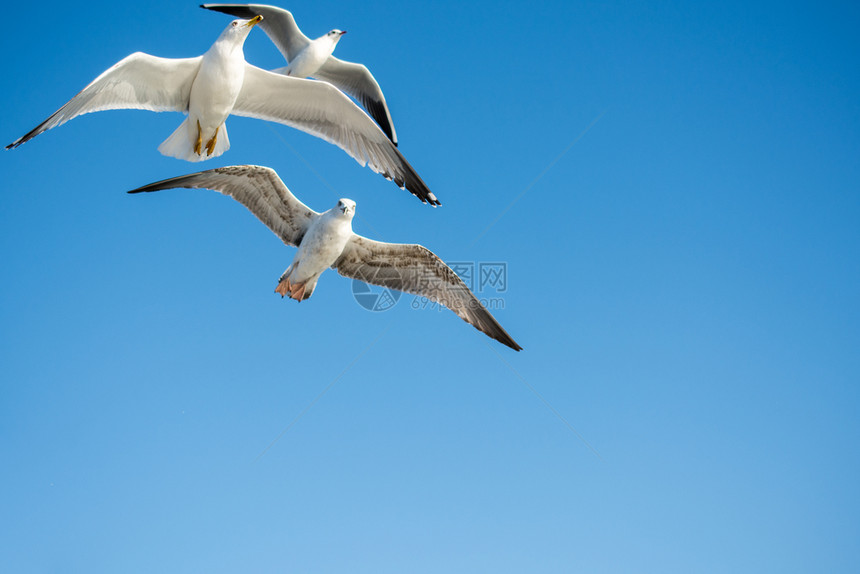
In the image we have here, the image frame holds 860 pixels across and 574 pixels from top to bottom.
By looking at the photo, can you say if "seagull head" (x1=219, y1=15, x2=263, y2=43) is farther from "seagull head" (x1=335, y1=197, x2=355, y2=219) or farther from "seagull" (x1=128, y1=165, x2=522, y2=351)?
"seagull head" (x1=335, y1=197, x2=355, y2=219)

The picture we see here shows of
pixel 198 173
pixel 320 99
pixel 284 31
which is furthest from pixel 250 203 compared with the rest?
pixel 284 31

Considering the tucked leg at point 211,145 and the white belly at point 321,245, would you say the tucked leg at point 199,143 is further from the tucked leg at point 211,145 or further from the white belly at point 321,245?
the white belly at point 321,245

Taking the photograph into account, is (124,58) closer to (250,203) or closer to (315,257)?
(250,203)

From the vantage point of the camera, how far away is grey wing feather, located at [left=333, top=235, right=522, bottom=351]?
7008 millimetres

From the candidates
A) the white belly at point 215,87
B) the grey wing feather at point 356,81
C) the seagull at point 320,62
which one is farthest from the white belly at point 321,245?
the grey wing feather at point 356,81

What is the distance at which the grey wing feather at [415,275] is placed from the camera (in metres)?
7.01

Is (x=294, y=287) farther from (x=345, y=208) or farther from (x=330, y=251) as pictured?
(x=345, y=208)

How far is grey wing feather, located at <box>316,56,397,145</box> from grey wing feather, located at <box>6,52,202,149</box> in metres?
3.40

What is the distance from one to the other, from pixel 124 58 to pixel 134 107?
0.51 metres

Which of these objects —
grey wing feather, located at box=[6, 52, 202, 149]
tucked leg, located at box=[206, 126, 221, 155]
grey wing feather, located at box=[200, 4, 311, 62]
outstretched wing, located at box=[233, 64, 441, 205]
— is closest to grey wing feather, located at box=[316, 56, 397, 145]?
grey wing feather, located at box=[200, 4, 311, 62]

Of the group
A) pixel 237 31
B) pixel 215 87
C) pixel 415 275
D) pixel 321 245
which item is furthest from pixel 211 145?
pixel 415 275

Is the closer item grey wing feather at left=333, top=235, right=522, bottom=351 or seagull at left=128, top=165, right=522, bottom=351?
seagull at left=128, top=165, right=522, bottom=351

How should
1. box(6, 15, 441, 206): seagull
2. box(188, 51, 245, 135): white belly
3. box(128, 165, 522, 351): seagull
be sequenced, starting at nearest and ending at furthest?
box(6, 15, 441, 206): seagull
box(188, 51, 245, 135): white belly
box(128, 165, 522, 351): seagull

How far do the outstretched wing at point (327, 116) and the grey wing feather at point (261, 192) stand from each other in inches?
31.9
